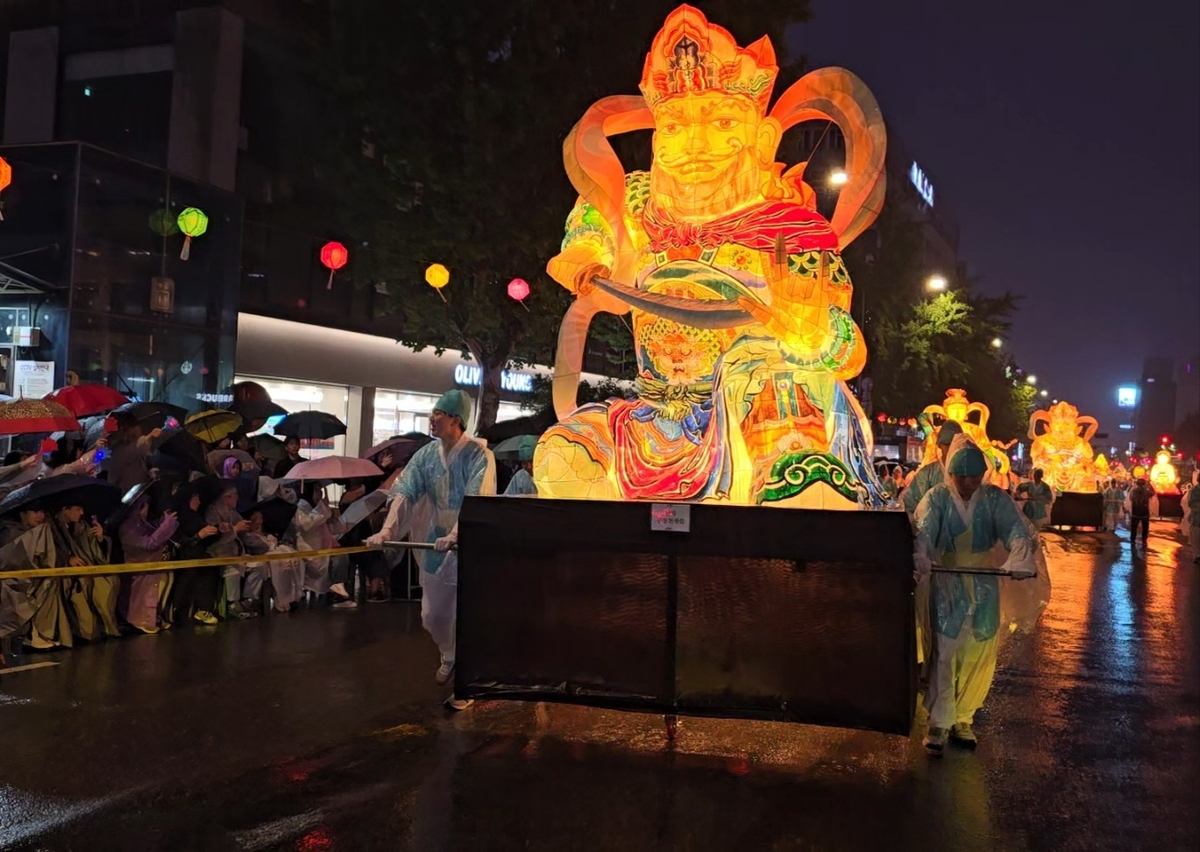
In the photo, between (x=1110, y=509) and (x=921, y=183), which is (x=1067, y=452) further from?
(x=921, y=183)

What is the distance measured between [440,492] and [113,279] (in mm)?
12165

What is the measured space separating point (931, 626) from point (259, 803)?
3707 millimetres

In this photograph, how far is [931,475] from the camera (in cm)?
862

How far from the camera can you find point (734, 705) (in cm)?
546

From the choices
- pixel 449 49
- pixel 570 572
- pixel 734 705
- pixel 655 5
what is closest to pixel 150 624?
pixel 570 572

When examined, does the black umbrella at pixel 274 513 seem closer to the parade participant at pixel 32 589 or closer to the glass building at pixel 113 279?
the parade participant at pixel 32 589

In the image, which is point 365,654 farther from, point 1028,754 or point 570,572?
point 1028,754

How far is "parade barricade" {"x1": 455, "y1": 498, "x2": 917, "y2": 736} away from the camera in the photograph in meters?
5.25

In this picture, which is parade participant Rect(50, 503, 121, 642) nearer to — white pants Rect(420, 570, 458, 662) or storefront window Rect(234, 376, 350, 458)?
white pants Rect(420, 570, 458, 662)

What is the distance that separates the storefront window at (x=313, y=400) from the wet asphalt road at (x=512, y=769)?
40.1 feet

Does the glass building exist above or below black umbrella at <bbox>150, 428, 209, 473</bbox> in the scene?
above

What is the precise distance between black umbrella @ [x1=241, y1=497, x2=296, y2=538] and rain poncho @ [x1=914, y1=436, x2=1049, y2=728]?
659 cm

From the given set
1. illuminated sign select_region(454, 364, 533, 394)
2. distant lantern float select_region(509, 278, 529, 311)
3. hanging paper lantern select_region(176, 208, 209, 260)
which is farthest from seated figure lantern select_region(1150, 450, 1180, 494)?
hanging paper lantern select_region(176, 208, 209, 260)

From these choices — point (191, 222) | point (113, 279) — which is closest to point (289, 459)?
point (191, 222)
